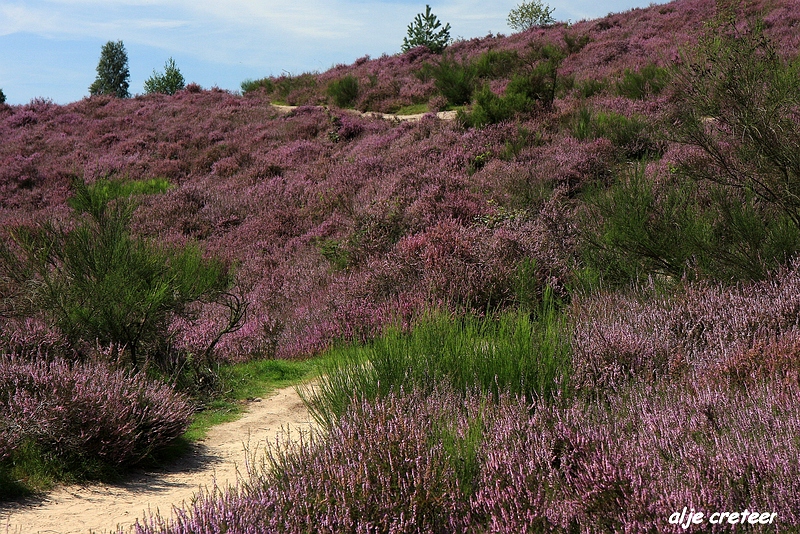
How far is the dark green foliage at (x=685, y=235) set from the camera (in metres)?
5.65

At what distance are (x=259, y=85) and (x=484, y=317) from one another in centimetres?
2305

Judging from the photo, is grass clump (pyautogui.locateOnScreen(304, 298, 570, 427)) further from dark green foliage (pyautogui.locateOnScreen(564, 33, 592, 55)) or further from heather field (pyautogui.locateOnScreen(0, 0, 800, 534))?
dark green foliage (pyautogui.locateOnScreen(564, 33, 592, 55))

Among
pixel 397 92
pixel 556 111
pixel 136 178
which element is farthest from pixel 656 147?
pixel 136 178

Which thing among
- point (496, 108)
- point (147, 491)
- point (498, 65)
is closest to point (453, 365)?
point (147, 491)

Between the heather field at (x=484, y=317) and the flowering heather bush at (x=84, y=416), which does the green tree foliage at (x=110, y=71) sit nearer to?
the heather field at (x=484, y=317)

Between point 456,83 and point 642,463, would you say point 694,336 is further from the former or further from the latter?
point 456,83

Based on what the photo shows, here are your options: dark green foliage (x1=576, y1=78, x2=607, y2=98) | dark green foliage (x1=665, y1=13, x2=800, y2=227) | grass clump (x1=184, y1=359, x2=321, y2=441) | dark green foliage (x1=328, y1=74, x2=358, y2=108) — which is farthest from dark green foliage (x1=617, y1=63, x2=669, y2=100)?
grass clump (x1=184, y1=359, x2=321, y2=441)

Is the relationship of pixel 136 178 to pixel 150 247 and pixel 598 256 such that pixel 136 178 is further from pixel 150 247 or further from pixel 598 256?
pixel 598 256

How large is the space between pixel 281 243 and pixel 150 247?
5.40 m

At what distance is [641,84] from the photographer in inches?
564

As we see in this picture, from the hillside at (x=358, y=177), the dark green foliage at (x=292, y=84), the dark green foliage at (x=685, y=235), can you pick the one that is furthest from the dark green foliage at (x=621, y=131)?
the dark green foliage at (x=292, y=84)

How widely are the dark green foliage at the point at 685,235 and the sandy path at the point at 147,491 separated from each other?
3799 mm

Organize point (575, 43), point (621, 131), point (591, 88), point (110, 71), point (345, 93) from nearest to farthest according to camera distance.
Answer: point (621, 131)
point (591, 88)
point (575, 43)
point (345, 93)
point (110, 71)

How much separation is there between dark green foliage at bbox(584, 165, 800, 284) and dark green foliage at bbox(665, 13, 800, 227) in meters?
0.21
